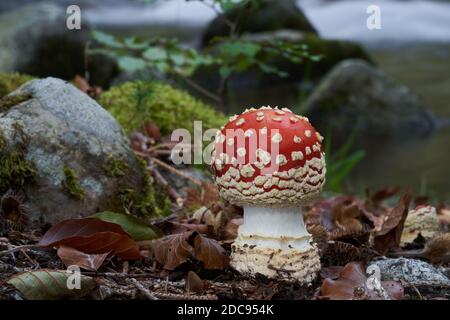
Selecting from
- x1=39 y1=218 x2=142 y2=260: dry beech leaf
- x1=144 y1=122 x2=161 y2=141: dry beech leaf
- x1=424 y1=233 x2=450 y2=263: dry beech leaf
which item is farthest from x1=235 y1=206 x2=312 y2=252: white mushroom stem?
x1=144 y1=122 x2=161 y2=141: dry beech leaf

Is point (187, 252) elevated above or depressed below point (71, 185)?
below

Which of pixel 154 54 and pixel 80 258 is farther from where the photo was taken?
pixel 154 54

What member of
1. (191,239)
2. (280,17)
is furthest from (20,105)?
(280,17)

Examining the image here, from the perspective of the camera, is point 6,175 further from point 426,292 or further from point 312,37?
point 312,37

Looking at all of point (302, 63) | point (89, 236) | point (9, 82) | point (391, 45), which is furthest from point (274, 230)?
point (391, 45)

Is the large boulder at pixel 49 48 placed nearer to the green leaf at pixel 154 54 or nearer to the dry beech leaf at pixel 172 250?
the green leaf at pixel 154 54

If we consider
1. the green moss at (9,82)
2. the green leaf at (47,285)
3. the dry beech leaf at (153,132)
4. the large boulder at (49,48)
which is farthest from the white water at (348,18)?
the green leaf at (47,285)

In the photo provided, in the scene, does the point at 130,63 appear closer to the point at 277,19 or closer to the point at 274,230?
the point at 274,230
